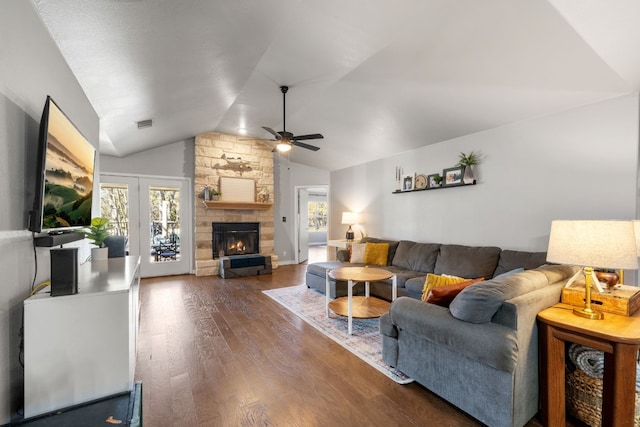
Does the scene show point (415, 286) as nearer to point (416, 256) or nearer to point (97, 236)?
point (416, 256)

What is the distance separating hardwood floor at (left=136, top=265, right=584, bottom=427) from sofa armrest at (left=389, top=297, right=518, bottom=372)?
47cm

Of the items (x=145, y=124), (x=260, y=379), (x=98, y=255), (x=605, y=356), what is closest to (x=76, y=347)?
(x=260, y=379)

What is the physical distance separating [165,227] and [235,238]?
4.79ft

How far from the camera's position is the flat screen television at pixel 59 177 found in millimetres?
1479

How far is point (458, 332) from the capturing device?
1831 mm

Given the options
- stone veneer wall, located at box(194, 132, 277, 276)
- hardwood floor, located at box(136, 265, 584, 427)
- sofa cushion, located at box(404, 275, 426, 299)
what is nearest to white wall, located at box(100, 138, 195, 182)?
stone veneer wall, located at box(194, 132, 277, 276)

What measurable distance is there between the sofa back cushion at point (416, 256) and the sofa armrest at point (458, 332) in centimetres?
220

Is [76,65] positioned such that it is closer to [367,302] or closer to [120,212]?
[367,302]

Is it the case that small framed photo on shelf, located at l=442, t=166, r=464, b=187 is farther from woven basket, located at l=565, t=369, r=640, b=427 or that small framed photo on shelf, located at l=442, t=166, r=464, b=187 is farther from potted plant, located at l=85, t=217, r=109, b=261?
potted plant, located at l=85, t=217, r=109, b=261

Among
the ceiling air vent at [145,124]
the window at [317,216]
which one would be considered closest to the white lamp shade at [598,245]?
the ceiling air vent at [145,124]

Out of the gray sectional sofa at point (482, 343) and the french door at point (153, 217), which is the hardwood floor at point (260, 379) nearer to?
the gray sectional sofa at point (482, 343)

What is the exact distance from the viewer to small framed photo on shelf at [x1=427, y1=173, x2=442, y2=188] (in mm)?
4614

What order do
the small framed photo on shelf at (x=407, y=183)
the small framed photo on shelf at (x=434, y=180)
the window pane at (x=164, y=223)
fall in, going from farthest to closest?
the window pane at (x=164, y=223)
the small framed photo on shelf at (x=407, y=183)
the small framed photo on shelf at (x=434, y=180)

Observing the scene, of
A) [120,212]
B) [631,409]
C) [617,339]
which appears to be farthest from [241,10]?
[120,212]
